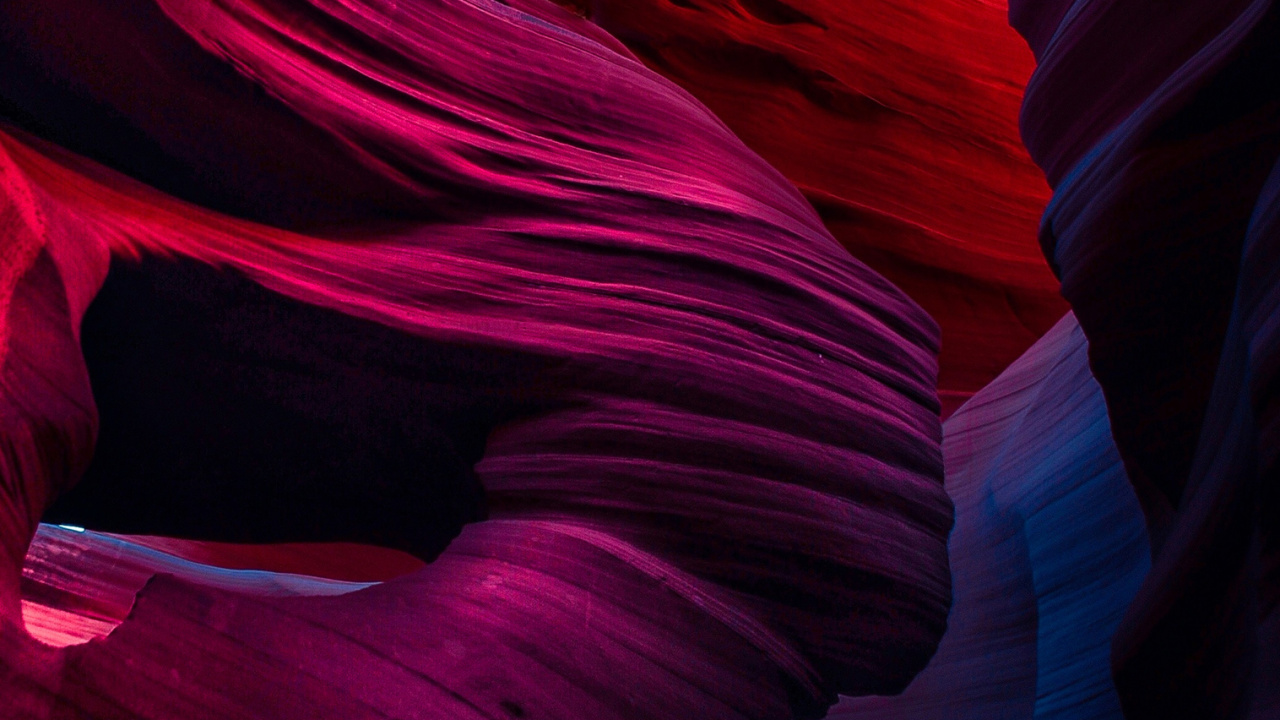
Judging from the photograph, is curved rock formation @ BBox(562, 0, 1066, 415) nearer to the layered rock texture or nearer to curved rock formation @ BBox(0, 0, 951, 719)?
the layered rock texture

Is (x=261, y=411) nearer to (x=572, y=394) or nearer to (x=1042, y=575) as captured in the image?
(x=572, y=394)

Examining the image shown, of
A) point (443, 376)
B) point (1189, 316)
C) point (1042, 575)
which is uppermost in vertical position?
point (1189, 316)

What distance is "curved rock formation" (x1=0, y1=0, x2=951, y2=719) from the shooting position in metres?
1.69

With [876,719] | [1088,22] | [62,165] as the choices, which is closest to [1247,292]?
[1088,22]

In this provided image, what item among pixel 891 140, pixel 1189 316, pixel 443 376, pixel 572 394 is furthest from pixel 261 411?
pixel 891 140

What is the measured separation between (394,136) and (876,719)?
180 cm

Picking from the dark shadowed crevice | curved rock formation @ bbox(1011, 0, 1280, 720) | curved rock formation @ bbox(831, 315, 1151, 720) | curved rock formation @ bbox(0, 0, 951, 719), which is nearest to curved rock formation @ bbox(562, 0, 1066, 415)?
curved rock formation @ bbox(831, 315, 1151, 720)

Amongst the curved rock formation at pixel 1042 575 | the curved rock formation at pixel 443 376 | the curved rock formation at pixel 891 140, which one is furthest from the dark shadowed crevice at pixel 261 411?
the curved rock formation at pixel 891 140

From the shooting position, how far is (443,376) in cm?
211

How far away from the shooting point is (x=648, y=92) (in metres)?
2.81

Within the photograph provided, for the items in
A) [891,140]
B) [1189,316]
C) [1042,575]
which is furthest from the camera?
[891,140]

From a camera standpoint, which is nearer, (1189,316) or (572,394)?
(1189,316)

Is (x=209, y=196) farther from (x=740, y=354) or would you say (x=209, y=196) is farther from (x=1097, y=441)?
(x=1097, y=441)

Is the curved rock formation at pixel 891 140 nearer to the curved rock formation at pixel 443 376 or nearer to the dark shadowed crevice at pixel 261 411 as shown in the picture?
the curved rock formation at pixel 443 376
